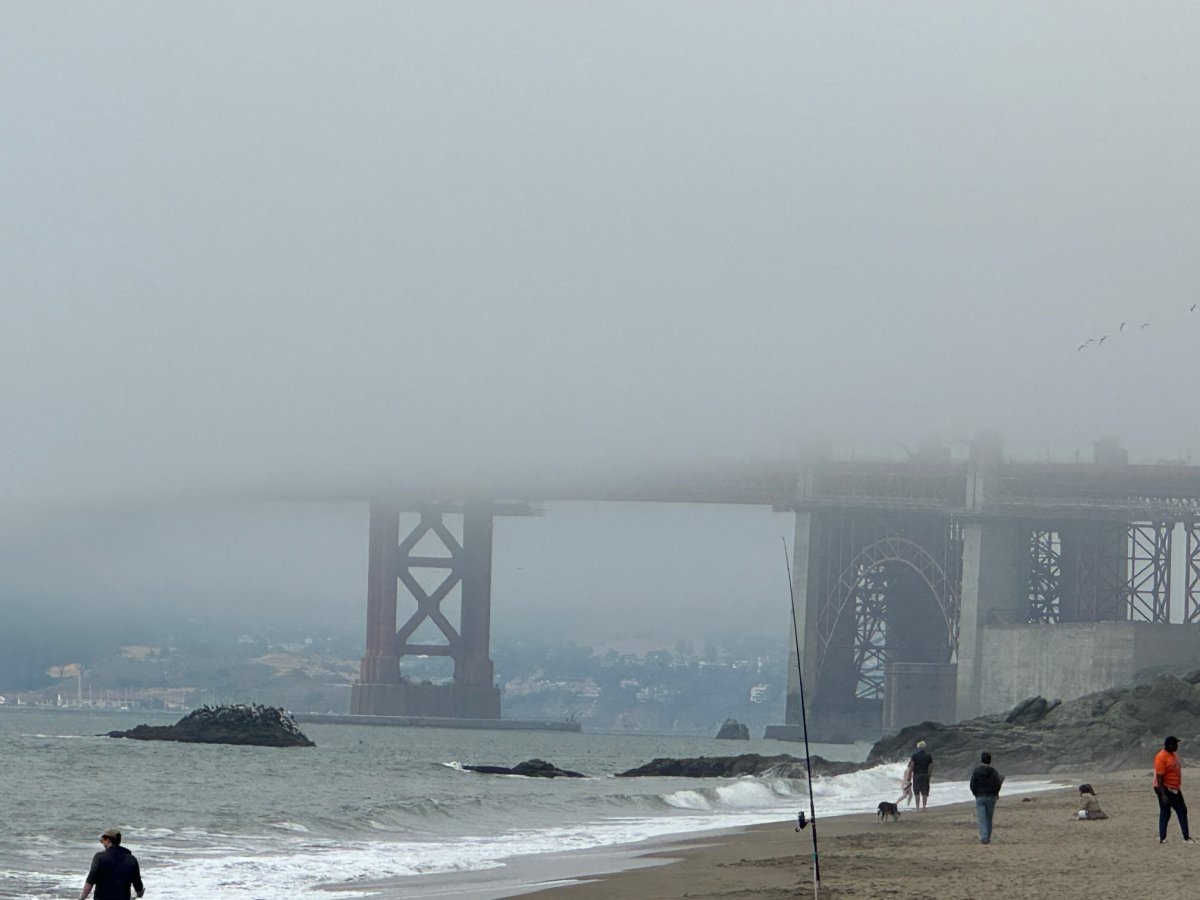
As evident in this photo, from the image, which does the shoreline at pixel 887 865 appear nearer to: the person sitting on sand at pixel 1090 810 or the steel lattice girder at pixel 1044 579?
the person sitting on sand at pixel 1090 810

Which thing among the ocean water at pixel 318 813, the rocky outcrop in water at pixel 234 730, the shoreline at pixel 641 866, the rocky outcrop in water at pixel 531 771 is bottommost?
the rocky outcrop in water at pixel 234 730

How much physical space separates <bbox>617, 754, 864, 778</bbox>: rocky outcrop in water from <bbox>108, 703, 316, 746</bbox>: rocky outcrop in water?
24388 mm

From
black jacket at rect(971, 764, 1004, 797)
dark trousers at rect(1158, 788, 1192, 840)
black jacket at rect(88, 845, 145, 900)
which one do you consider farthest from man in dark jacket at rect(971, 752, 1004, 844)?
black jacket at rect(88, 845, 145, 900)

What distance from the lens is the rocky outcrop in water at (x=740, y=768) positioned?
2148 inches

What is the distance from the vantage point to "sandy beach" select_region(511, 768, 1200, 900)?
1694 cm

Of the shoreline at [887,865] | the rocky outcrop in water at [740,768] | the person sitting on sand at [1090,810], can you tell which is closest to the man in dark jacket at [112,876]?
the shoreline at [887,865]

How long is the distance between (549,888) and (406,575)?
113924 mm

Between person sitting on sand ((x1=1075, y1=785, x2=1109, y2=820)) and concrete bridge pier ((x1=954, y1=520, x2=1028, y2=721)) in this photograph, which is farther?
concrete bridge pier ((x1=954, y1=520, x2=1028, y2=721))

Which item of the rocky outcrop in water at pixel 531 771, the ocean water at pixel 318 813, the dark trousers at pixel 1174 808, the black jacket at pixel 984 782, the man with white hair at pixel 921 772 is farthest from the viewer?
the rocky outcrop in water at pixel 531 771

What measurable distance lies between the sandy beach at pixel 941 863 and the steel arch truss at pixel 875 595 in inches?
3190

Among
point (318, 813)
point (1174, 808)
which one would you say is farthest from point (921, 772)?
point (318, 813)

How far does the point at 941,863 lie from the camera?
1967 cm

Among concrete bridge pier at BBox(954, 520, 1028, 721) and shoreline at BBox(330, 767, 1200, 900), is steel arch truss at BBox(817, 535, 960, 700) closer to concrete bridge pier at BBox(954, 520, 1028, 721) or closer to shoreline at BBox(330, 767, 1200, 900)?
concrete bridge pier at BBox(954, 520, 1028, 721)

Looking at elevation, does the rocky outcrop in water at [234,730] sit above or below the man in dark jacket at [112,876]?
below
